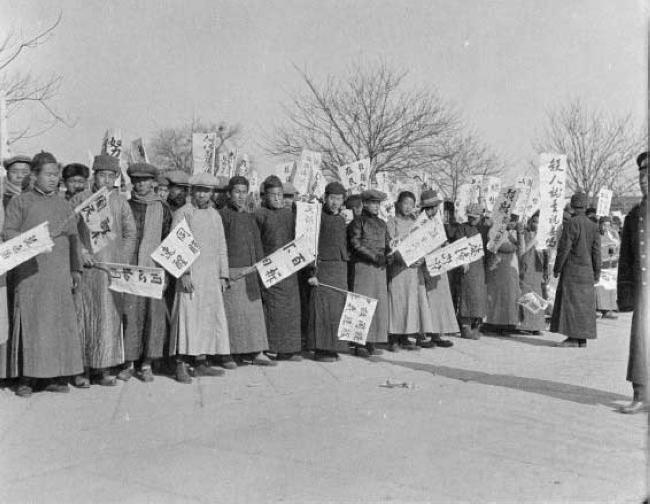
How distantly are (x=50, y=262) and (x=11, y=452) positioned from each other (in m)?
1.89

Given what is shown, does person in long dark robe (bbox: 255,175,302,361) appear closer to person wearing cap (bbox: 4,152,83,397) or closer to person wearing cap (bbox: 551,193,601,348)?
person wearing cap (bbox: 4,152,83,397)

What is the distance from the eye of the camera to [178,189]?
7.04 m

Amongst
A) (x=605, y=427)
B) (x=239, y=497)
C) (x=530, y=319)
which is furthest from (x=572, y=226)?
(x=239, y=497)

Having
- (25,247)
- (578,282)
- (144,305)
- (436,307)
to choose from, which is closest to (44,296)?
(25,247)

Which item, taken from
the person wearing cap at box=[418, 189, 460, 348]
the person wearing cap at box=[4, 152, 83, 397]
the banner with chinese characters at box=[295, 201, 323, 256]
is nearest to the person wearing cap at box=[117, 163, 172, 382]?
the person wearing cap at box=[4, 152, 83, 397]

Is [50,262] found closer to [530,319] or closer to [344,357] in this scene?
[344,357]

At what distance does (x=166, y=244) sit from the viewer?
6.34 meters

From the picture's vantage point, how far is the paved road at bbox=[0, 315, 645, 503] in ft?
11.9

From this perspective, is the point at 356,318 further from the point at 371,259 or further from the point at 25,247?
the point at 25,247

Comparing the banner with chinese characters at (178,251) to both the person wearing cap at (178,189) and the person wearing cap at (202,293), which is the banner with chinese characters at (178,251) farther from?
the person wearing cap at (178,189)

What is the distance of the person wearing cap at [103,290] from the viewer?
6105 millimetres

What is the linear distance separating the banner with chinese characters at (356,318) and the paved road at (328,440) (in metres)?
0.68

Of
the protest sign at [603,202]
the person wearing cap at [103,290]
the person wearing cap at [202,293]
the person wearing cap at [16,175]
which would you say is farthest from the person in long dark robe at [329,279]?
the protest sign at [603,202]

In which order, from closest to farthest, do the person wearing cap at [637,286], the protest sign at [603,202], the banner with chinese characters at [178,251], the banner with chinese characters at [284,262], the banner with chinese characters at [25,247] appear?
the banner with chinese characters at [25,247] < the person wearing cap at [637,286] < the banner with chinese characters at [178,251] < the banner with chinese characters at [284,262] < the protest sign at [603,202]
